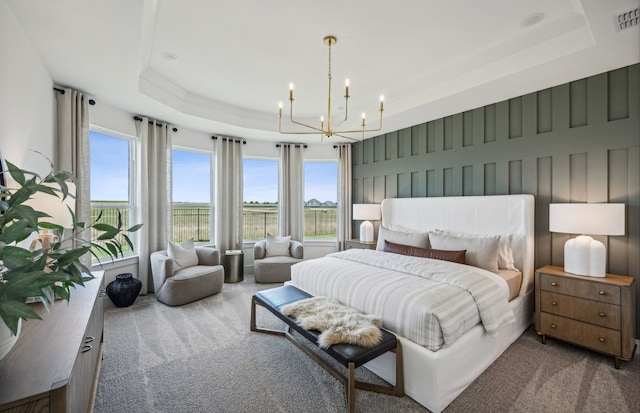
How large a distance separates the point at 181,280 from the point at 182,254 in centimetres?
61

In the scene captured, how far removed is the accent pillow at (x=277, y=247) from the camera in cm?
524

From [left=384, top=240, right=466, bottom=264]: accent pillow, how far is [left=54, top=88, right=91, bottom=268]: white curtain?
3.68 meters

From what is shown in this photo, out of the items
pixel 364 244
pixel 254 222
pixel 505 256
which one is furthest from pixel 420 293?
pixel 254 222

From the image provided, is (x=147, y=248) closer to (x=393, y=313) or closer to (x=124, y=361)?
(x=124, y=361)

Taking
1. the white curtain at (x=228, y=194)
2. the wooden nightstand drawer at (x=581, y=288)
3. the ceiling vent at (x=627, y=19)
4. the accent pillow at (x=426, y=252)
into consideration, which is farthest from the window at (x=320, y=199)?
the ceiling vent at (x=627, y=19)

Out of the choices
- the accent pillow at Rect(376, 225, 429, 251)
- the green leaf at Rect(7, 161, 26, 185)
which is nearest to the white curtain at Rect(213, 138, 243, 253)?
the accent pillow at Rect(376, 225, 429, 251)

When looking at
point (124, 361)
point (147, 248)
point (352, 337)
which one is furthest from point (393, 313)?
point (147, 248)

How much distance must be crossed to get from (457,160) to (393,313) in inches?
108

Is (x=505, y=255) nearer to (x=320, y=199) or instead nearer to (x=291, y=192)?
(x=320, y=199)

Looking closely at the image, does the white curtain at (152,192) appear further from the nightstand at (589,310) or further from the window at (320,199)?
the nightstand at (589,310)

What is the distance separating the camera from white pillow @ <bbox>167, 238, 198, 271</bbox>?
4230 millimetres

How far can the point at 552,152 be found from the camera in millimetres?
3199

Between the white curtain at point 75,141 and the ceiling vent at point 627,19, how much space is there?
4.98m

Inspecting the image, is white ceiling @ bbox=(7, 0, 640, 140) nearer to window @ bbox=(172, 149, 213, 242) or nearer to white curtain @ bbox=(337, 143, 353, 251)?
window @ bbox=(172, 149, 213, 242)
